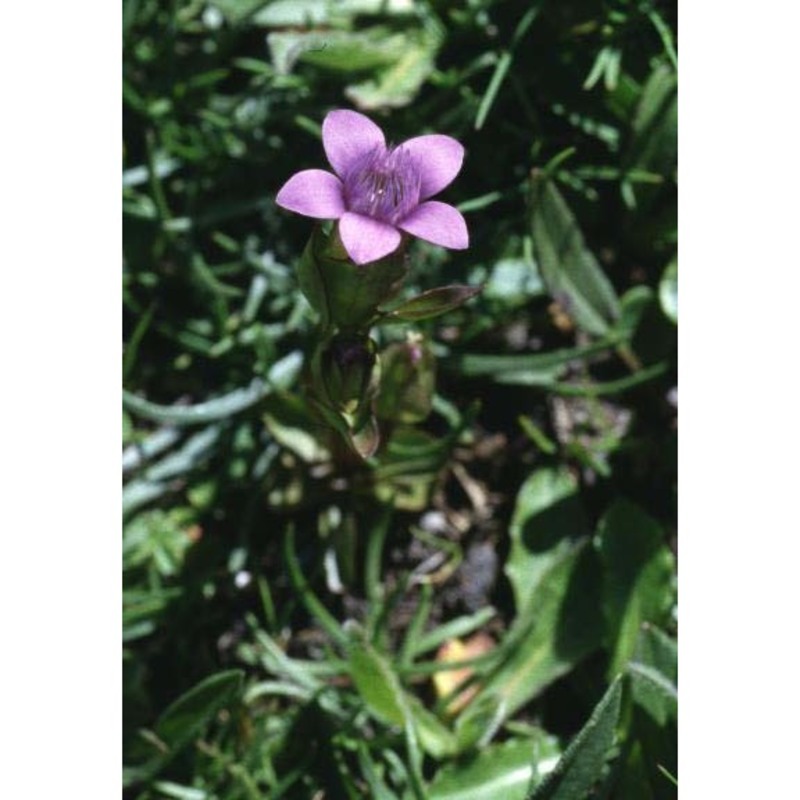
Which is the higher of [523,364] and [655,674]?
[523,364]

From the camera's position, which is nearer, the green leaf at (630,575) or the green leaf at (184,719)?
the green leaf at (184,719)

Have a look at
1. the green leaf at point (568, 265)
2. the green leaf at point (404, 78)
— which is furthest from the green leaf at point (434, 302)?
the green leaf at point (404, 78)

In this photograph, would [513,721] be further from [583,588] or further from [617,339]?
→ [617,339]

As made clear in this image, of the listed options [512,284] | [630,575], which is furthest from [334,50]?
[630,575]

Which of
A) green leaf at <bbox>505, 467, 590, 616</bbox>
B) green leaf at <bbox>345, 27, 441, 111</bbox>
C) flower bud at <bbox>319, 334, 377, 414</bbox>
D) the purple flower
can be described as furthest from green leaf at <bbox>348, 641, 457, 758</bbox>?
green leaf at <bbox>345, 27, 441, 111</bbox>

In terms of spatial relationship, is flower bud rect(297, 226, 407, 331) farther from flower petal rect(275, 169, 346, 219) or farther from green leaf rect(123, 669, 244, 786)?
green leaf rect(123, 669, 244, 786)

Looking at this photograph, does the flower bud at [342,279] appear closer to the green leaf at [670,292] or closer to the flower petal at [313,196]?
the flower petal at [313,196]

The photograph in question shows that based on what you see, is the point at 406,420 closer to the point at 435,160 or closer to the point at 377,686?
the point at 377,686
